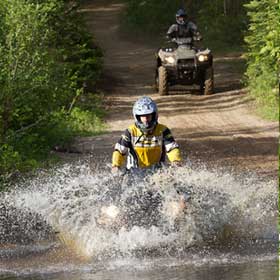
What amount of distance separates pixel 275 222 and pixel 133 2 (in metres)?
36.3

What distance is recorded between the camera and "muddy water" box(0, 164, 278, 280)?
987 cm

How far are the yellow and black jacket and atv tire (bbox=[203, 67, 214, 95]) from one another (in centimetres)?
1417

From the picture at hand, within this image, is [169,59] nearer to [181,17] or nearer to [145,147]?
[181,17]

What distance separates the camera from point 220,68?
33.2 metres

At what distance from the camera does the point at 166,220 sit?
1108 centimetres

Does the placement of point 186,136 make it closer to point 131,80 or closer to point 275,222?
point 275,222

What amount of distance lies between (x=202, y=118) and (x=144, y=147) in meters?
10.8

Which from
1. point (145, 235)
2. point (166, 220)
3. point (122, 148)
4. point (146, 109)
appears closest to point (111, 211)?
point (145, 235)

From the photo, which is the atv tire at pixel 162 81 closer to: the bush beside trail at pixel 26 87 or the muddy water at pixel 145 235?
the bush beside trail at pixel 26 87

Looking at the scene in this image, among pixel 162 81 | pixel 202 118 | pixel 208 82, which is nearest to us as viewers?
pixel 202 118

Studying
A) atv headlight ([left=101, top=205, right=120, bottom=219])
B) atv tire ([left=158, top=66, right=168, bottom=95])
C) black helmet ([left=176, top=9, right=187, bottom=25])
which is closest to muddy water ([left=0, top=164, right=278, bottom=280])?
atv headlight ([left=101, top=205, right=120, bottom=219])

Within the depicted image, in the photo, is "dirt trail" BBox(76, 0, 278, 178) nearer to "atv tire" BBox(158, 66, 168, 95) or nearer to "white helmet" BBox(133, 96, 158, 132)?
"atv tire" BBox(158, 66, 168, 95)

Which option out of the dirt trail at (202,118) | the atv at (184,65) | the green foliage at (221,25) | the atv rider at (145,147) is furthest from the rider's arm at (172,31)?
the atv rider at (145,147)

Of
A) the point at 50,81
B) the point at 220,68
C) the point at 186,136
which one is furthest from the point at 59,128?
the point at 220,68
